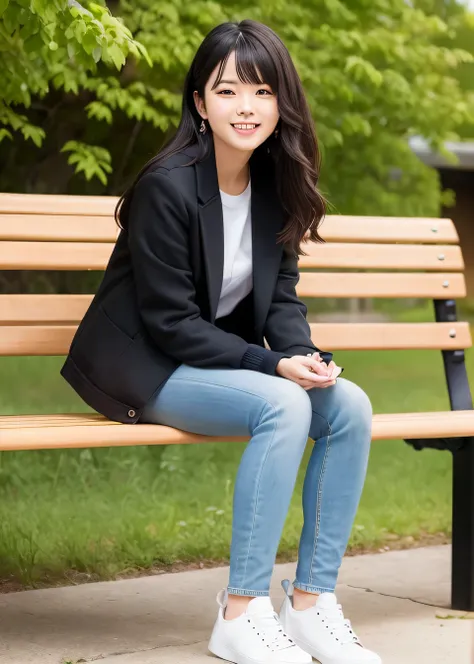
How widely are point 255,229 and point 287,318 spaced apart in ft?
0.84

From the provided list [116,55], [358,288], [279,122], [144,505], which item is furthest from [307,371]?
[144,505]

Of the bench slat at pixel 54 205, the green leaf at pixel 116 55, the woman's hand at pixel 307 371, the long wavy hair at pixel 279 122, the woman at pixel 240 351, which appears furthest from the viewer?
the green leaf at pixel 116 55

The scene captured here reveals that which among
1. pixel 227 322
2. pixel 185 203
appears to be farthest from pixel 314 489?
pixel 185 203

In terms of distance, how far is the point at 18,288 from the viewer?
10.1 meters

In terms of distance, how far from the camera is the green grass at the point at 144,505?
3650 mm

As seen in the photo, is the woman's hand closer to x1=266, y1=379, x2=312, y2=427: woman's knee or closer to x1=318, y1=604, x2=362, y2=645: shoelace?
x1=266, y1=379, x2=312, y2=427: woman's knee

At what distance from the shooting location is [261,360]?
284 centimetres

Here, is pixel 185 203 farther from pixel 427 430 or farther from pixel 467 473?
pixel 467 473

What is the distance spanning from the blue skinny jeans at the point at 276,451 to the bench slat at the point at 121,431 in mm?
80

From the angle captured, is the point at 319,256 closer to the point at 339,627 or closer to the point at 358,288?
the point at 358,288

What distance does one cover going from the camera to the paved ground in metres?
2.83

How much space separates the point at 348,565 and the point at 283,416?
4.16 ft

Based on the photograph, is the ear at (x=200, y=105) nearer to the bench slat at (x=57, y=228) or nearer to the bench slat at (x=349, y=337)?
the bench slat at (x=57, y=228)

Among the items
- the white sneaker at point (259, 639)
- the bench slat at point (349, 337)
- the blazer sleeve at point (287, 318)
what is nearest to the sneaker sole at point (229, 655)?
the white sneaker at point (259, 639)
